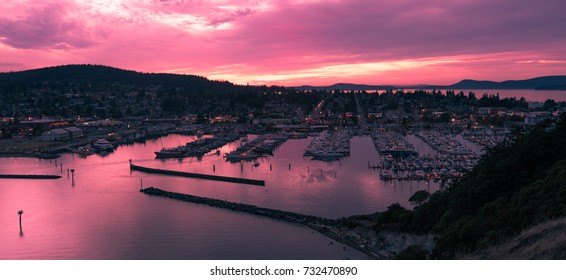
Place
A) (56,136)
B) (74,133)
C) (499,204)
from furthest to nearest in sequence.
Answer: (74,133), (56,136), (499,204)

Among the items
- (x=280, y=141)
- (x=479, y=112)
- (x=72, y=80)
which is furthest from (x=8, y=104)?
(x=479, y=112)

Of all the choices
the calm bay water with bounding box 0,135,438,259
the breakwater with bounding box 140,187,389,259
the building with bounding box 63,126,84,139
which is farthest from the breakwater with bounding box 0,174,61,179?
the building with bounding box 63,126,84,139

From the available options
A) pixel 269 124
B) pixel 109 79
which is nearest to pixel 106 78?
pixel 109 79

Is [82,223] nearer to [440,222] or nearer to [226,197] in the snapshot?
[226,197]

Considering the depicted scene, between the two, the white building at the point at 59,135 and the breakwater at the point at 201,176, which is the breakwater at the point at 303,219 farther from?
the white building at the point at 59,135

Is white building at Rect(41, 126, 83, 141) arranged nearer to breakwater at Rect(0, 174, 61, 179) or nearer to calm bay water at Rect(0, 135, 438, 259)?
calm bay water at Rect(0, 135, 438, 259)

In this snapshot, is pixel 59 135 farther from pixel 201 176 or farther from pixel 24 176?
pixel 201 176
